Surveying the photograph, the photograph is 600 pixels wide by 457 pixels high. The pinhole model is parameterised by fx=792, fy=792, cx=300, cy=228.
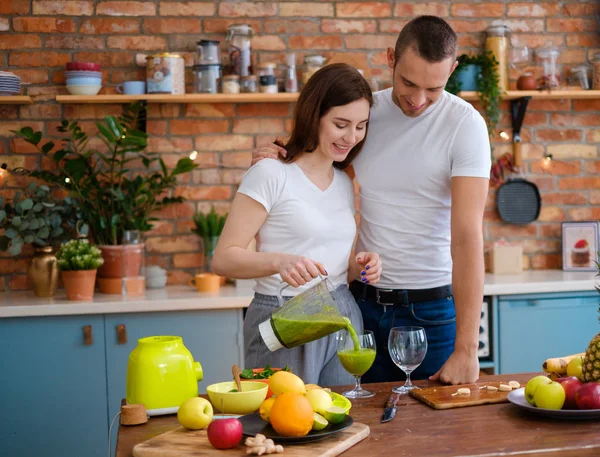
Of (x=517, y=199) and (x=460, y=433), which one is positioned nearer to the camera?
(x=460, y=433)

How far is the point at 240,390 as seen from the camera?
174 cm

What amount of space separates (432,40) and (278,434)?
1150 mm

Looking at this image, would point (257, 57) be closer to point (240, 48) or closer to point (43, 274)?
point (240, 48)

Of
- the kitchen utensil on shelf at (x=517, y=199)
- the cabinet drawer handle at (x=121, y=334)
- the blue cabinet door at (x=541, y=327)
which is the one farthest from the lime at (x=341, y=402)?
the kitchen utensil on shelf at (x=517, y=199)

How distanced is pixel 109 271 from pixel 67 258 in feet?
0.74

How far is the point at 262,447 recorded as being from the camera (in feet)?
4.92

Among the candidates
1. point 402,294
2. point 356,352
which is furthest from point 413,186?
point 356,352

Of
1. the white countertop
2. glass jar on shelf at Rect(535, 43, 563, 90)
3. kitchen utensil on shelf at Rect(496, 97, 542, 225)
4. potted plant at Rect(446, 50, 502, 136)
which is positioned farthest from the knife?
glass jar on shelf at Rect(535, 43, 563, 90)

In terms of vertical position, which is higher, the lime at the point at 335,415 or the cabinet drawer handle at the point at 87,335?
the lime at the point at 335,415

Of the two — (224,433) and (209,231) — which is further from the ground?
(209,231)

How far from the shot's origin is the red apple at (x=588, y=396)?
1697 mm

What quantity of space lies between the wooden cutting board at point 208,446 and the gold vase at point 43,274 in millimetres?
2180

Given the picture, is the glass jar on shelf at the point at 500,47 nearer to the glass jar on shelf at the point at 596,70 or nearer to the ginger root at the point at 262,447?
the glass jar on shelf at the point at 596,70

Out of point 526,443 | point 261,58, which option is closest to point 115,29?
point 261,58
